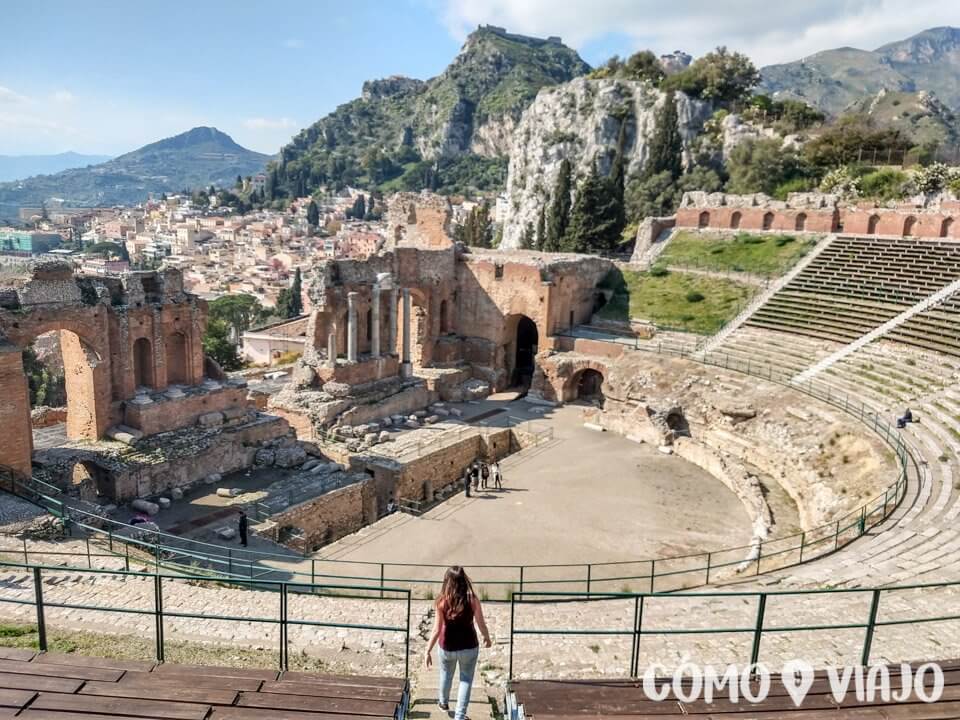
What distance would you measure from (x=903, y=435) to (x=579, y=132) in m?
62.4

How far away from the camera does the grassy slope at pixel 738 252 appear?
35469 millimetres

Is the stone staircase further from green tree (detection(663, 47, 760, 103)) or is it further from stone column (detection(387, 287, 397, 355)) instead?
green tree (detection(663, 47, 760, 103))

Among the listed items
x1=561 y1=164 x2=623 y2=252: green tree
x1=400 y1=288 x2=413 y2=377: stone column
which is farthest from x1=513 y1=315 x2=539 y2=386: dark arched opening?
x1=561 y1=164 x2=623 y2=252: green tree

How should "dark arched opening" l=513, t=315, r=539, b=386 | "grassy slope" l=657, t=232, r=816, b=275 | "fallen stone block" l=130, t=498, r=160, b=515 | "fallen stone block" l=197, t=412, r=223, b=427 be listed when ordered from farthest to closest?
"dark arched opening" l=513, t=315, r=539, b=386
"grassy slope" l=657, t=232, r=816, b=275
"fallen stone block" l=197, t=412, r=223, b=427
"fallen stone block" l=130, t=498, r=160, b=515

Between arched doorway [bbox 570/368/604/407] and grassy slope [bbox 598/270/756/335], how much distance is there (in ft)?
11.7

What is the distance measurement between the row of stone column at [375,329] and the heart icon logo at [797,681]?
23.4m

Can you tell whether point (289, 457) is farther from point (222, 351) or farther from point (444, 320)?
point (222, 351)

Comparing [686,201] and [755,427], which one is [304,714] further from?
[686,201]

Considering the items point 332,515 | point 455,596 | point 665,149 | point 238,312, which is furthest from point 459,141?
point 455,596

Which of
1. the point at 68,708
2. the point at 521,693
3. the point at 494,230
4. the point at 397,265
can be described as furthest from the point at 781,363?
the point at 494,230

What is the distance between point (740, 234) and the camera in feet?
130

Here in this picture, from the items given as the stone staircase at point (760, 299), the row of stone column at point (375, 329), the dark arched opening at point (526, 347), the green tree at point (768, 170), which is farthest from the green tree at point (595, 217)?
the row of stone column at point (375, 329)

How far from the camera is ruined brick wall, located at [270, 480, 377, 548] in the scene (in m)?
19.5

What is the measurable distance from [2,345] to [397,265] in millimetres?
18054
